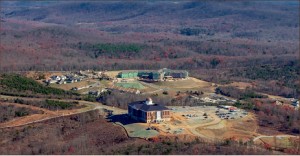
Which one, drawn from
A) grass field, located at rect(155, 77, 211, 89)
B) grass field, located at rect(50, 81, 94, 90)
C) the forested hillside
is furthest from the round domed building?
the forested hillside

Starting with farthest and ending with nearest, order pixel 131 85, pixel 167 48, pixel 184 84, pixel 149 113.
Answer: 1. pixel 167 48
2. pixel 184 84
3. pixel 131 85
4. pixel 149 113

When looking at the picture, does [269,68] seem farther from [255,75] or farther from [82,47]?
[82,47]

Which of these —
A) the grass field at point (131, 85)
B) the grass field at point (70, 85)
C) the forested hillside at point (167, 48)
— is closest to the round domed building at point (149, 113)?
the grass field at point (70, 85)

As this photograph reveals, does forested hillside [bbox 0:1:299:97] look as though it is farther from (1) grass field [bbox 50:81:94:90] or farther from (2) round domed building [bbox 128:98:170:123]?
(2) round domed building [bbox 128:98:170:123]

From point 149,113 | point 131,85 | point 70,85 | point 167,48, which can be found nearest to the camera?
point 149,113

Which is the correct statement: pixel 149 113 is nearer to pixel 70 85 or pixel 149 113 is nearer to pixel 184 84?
pixel 70 85

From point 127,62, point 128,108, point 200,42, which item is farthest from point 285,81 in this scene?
point 200,42

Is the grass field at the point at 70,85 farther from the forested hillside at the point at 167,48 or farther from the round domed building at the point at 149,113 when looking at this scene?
the round domed building at the point at 149,113

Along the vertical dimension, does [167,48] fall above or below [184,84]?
above

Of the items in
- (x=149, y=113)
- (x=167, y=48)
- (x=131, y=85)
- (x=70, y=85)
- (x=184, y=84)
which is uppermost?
(x=149, y=113)

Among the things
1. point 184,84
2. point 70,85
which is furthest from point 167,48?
point 70,85

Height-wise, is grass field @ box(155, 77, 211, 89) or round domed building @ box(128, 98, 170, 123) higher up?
round domed building @ box(128, 98, 170, 123)
